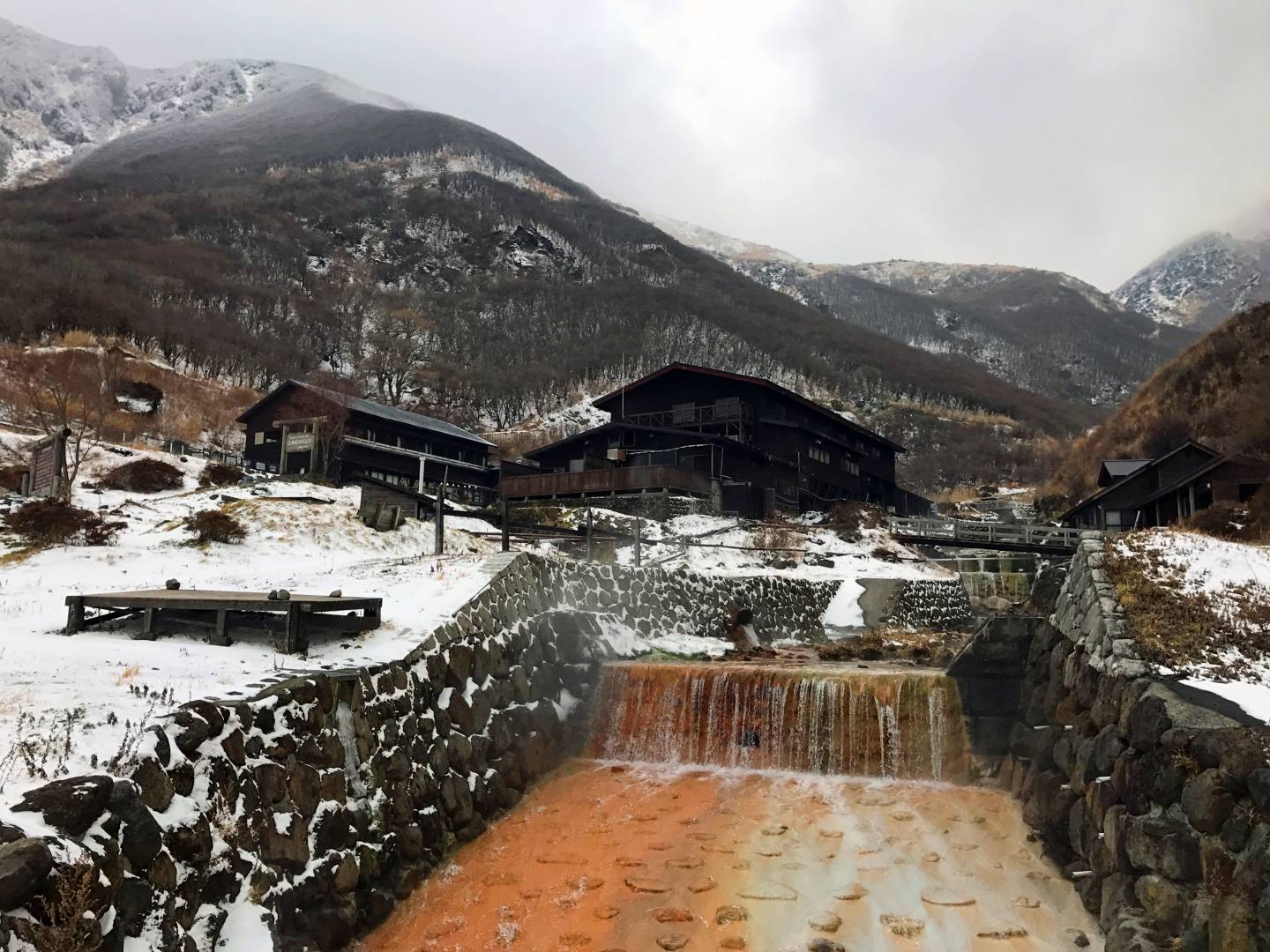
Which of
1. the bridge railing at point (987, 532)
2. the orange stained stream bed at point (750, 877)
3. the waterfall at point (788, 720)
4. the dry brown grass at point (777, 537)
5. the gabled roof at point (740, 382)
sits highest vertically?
the gabled roof at point (740, 382)

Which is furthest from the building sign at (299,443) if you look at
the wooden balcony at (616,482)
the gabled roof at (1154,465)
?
the gabled roof at (1154,465)

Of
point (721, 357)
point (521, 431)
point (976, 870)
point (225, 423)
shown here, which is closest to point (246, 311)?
point (521, 431)

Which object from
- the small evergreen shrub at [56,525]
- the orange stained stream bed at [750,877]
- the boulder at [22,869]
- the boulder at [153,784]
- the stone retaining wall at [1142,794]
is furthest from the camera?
the small evergreen shrub at [56,525]

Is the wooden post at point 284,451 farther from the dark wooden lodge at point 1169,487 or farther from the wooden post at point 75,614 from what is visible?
the dark wooden lodge at point 1169,487

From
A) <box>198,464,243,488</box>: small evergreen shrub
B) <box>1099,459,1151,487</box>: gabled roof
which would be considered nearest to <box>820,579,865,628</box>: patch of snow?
<box>198,464,243,488</box>: small evergreen shrub

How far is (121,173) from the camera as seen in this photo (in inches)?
5246

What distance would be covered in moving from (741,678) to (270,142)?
194 metres

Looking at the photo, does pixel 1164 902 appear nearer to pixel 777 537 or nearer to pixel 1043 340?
pixel 777 537

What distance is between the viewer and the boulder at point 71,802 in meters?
5.70

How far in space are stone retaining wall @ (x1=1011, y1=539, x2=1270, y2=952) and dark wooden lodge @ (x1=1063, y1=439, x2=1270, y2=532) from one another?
22266 millimetres

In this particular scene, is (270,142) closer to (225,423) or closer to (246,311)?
(246,311)

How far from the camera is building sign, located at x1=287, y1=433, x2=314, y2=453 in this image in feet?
147

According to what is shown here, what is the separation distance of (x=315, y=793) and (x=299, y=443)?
40.3m

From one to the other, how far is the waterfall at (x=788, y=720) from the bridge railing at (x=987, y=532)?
1916 centimetres
